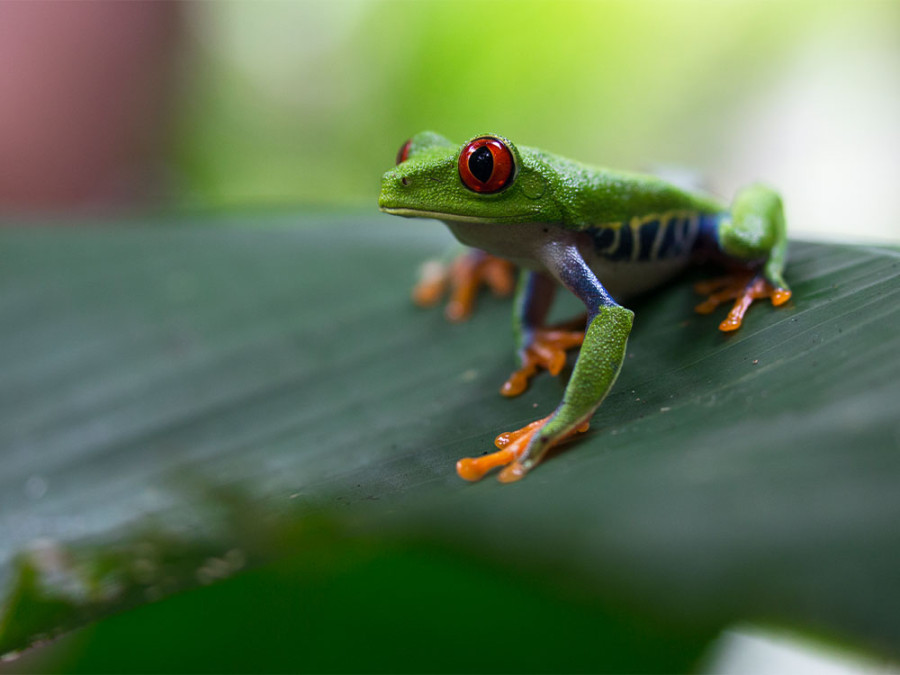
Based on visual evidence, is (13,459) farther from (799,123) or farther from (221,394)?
(799,123)

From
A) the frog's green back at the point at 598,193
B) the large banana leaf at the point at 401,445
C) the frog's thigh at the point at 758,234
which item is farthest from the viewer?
the frog's thigh at the point at 758,234

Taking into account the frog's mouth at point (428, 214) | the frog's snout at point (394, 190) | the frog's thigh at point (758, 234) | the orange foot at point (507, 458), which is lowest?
the orange foot at point (507, 458)

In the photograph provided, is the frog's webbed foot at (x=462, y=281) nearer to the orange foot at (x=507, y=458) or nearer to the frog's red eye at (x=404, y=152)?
the frog's red eye at (x=404, y=152)

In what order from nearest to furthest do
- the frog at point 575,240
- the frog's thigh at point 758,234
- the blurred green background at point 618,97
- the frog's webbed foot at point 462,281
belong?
the frog at point 575,240, the frog's thigh at point 758,234, the frog's webbed foot at point 462,281, the blurred green background at point 618,97

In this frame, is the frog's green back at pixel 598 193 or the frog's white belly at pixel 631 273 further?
the frog's white belly at pixel 631 273

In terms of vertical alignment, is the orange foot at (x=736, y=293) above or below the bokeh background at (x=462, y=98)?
below

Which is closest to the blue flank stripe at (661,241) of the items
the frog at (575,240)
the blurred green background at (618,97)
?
the frog at (575,240)

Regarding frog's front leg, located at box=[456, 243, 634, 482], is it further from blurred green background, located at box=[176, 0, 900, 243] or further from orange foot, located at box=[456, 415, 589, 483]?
blurred green background, located at box=[176, 0, 900, 243]

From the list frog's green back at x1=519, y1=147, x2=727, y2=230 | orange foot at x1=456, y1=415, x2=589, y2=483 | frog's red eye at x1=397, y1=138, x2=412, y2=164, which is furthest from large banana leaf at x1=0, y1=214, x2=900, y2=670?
frog's red eye at x1=397, y1=138, x2=412, y2=164
